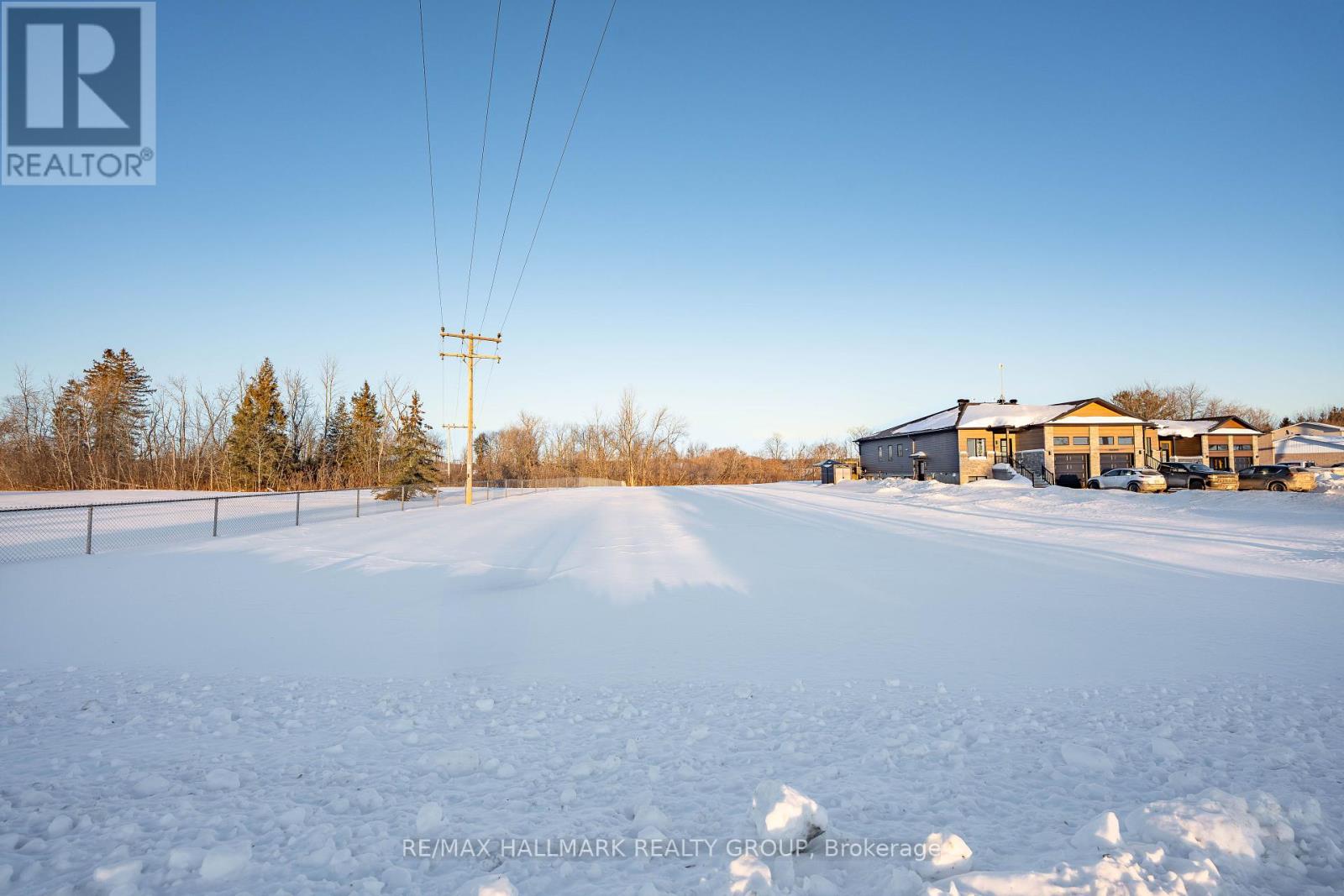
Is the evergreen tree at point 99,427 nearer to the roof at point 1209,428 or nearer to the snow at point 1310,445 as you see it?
the roof at point 1209,428

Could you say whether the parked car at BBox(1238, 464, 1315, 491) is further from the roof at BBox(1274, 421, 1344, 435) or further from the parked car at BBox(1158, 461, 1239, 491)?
the roof at BBox(1274, 421, 1344, 435)

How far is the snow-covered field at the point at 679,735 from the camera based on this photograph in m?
2.19

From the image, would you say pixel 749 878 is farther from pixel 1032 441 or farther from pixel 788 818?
pixel 1032 441

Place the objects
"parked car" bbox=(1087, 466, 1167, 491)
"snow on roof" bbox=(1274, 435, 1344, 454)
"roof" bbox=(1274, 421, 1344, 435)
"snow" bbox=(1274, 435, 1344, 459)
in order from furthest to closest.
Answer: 1. "roof" bbox=(1274, 421, 1344, 435)
2. "snow on roof" bbox=(1274, 435, 1344, 454)
3. "snow" bbox=(1274, 435, 1344, 459)
4. "parked car" bbox=(1087, 466, 1167, 491)

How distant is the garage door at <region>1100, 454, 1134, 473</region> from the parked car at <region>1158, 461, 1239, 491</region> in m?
6.46

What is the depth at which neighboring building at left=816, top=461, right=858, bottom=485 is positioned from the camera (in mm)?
50156

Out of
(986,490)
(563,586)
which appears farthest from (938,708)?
(986,490)

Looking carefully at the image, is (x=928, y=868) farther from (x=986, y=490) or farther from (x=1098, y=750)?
(x=986, y=490)

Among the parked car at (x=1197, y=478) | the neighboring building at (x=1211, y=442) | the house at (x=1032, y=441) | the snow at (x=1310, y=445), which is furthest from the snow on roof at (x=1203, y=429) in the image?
the snow at (x=1310, y=445)

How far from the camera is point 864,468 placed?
167ft

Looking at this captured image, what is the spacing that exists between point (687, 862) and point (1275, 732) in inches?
132

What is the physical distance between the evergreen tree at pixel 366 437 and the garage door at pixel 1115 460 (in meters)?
54.1

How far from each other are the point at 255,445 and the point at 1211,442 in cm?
7194

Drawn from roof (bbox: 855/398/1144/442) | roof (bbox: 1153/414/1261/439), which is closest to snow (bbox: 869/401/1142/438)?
roof (bbox: 855/398/1144/442)
